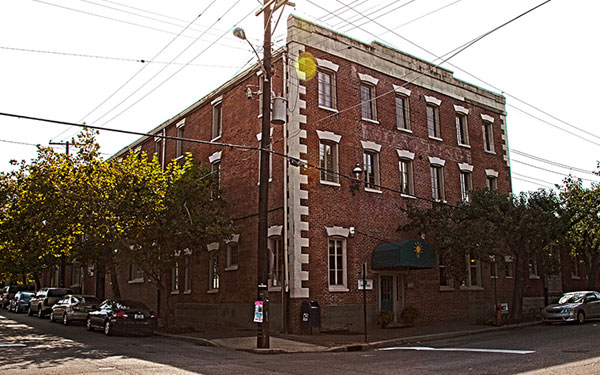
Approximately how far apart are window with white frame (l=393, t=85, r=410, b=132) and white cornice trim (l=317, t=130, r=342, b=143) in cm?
433

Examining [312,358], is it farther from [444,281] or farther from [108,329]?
[444,281]

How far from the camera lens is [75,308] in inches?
989

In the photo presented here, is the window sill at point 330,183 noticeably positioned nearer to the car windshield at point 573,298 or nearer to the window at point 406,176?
the window at point 406,176

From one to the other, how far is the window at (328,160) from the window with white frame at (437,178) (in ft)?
19.5

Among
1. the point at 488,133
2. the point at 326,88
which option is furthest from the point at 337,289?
the point at 488,133

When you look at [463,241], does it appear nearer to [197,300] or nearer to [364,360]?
[364,360]

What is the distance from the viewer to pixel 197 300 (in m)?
25.2

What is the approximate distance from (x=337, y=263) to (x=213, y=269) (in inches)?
264

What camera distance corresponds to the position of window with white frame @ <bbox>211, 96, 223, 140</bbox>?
25.7 m

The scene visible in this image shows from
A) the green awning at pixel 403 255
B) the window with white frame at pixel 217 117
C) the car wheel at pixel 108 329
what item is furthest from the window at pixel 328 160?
the car wheel at pixel 108 329

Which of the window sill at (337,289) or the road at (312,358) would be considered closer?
the road at (312,358)

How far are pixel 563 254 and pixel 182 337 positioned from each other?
85.4 feet

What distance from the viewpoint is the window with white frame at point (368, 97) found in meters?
23.3

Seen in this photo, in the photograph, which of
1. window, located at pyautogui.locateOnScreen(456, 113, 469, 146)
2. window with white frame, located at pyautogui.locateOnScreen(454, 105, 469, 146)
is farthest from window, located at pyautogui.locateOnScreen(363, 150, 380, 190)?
window, located at pyautogui.locateOnScreen(456, 113, 469, 146)
